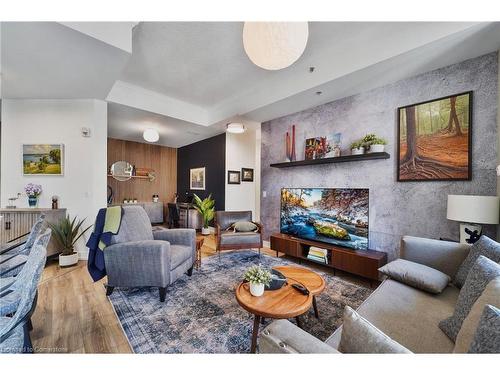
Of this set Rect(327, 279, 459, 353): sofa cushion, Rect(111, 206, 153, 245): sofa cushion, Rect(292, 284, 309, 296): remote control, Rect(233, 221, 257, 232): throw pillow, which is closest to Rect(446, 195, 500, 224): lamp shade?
Rect(327, 279, 459, 353): sofa cushion

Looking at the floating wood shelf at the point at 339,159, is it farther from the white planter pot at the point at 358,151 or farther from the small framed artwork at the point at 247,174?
the small framed artwork at the point at 247,174

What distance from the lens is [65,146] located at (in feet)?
10.8

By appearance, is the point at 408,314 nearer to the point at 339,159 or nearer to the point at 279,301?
the point at 279,301

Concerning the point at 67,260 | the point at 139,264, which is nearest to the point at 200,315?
the point at 139,264

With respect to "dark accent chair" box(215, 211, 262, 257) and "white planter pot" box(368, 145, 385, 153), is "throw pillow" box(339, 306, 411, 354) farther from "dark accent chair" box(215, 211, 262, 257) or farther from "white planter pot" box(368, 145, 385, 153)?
"dark accent chair" box(215, 211, 262, 257)

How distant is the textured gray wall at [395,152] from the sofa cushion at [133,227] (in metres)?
2.42

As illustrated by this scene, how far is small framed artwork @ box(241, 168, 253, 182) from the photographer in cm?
550

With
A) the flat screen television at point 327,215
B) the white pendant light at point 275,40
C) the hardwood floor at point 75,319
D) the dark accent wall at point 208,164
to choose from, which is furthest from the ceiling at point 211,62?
the hardwood floor at point 75,319

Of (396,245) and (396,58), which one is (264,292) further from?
(396,58)

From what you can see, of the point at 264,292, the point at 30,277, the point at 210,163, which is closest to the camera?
the point at 30,277

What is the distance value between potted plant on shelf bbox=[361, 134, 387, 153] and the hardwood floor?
169 centimetres

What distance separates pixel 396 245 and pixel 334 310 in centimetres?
131
